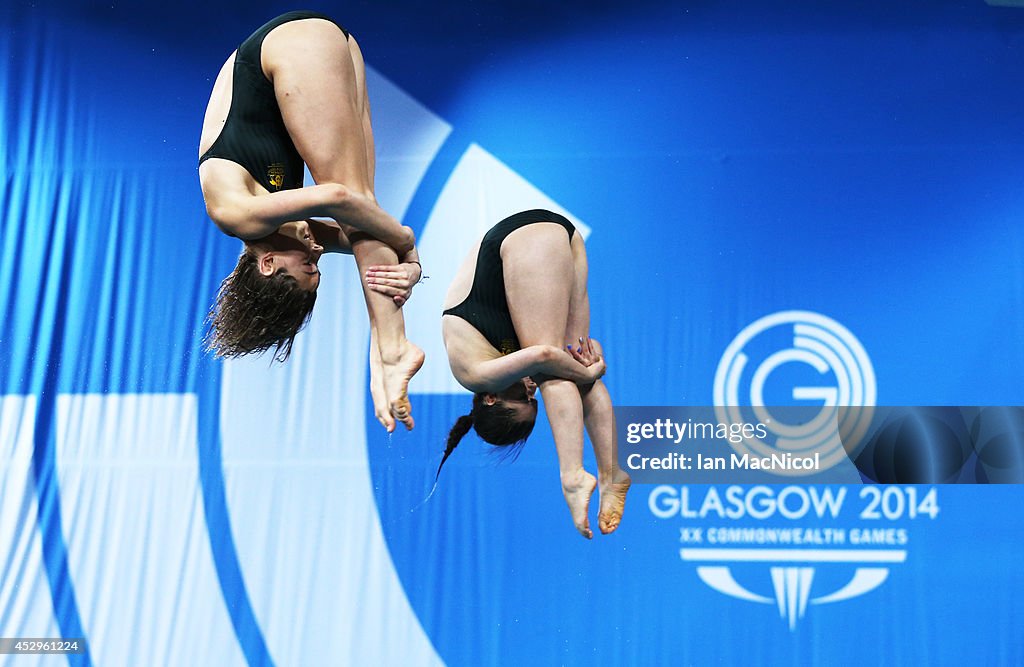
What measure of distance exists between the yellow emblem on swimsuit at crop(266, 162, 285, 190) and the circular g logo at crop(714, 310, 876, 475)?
425 cm

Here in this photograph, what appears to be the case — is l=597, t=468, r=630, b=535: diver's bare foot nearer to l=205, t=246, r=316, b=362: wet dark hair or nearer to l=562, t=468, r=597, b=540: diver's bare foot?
l=562, t=468, r=597, b=540: diver's bare foot

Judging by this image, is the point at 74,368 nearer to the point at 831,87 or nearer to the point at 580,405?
the point at 580,405

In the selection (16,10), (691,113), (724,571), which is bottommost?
(724,571)

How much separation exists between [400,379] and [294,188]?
74cm

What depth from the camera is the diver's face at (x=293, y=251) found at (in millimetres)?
3789

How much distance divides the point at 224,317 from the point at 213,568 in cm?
396

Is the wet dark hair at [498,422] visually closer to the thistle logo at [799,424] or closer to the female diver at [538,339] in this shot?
the female diver at [538,339]

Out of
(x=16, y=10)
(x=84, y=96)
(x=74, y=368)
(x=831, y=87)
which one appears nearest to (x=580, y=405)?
(x=831, y=87)

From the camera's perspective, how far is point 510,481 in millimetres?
7281

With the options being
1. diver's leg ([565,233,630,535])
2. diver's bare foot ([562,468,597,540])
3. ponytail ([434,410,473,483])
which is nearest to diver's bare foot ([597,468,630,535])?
diver's leg ([565,233,630,535])

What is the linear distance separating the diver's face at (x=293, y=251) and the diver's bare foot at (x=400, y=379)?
1.34 ft

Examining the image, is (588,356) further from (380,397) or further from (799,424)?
(799,424)

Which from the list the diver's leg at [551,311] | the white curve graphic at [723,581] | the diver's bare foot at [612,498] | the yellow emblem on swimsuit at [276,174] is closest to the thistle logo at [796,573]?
the white curve graphic at [723,581]

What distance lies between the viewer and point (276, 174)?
3652 millimetres
